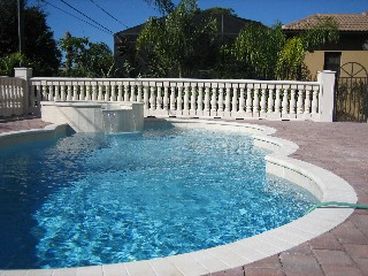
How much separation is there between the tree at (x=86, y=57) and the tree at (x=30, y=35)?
1061 cm

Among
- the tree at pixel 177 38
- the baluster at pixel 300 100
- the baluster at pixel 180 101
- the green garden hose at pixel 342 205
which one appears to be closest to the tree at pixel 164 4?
the tree at pixel 177 38

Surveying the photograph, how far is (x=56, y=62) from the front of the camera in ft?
114

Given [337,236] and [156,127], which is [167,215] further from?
[156,127]

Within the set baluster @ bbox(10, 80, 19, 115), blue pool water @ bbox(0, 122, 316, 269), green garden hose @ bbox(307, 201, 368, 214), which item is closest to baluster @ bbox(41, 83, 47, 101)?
baluster @ bbox(10, 80, 19, 115)

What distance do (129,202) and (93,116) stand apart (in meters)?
6.39

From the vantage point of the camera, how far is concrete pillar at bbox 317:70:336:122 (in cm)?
1313

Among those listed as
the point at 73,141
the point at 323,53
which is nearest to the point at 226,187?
the point at 73,141

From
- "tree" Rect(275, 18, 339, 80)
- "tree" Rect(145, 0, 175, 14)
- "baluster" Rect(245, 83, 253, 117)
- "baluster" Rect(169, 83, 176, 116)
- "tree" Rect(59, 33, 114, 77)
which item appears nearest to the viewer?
"baluster" Rect(245, 83, 253, 117)

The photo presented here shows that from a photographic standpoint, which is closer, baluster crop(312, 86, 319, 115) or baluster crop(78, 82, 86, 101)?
baluster crop(312, 86, 319, 115)

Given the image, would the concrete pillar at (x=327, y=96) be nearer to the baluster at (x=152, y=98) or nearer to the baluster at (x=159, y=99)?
the baluster at (x=159, y=99)

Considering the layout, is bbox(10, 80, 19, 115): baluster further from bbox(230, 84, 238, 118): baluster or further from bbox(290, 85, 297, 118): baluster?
bbox(290, 85, 297, 118): baluster

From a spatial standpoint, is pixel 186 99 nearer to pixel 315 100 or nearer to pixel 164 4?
pixel 315 100

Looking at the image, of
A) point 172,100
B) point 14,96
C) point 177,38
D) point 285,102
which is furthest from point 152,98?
point 177,38

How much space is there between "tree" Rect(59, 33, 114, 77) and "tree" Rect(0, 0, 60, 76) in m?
10.6
